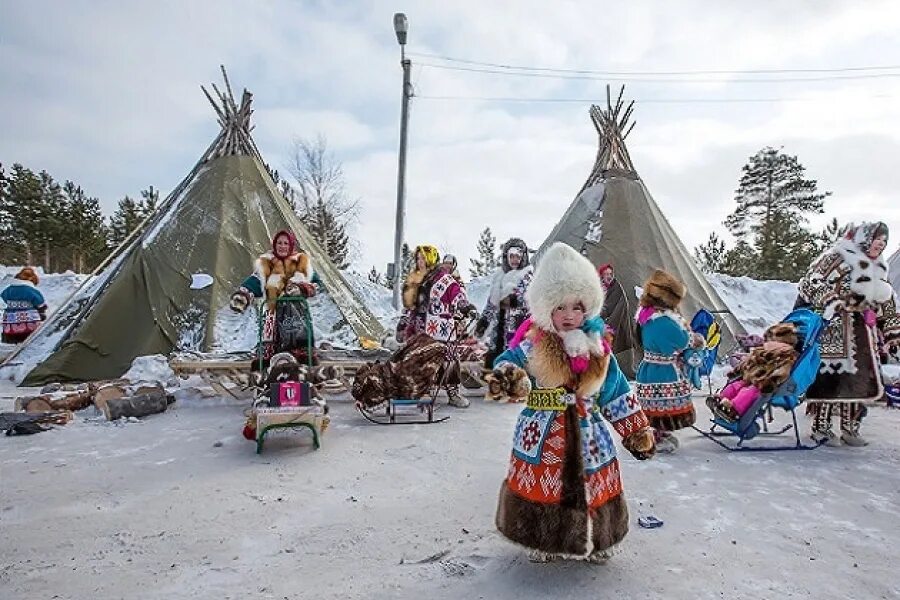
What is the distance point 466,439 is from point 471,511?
61.8 inches

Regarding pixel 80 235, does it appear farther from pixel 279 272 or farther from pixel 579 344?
pixel 579 344

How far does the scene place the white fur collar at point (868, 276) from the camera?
4242 mm

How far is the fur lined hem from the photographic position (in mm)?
2293

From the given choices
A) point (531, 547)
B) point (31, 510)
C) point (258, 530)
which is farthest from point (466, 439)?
point (31, 510)

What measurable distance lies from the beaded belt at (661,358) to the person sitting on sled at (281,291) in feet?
10.3

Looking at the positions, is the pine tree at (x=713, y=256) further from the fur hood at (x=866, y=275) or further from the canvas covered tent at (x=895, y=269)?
the fur hood at (x=866, y=275)

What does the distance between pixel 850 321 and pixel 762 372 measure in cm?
93

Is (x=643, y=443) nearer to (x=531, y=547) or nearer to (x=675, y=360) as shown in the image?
(x=531, y=547)

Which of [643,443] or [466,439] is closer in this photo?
[643,443]

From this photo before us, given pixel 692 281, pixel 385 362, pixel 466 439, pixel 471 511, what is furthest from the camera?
pixel 692 281

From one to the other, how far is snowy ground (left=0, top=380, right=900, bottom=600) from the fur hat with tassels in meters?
1.14

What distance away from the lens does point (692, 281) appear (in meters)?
9.72

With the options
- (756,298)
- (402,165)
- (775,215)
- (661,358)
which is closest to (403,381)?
(661,358)

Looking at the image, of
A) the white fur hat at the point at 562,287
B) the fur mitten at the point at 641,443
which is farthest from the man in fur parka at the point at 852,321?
the white fur hat at the point at 562,287
